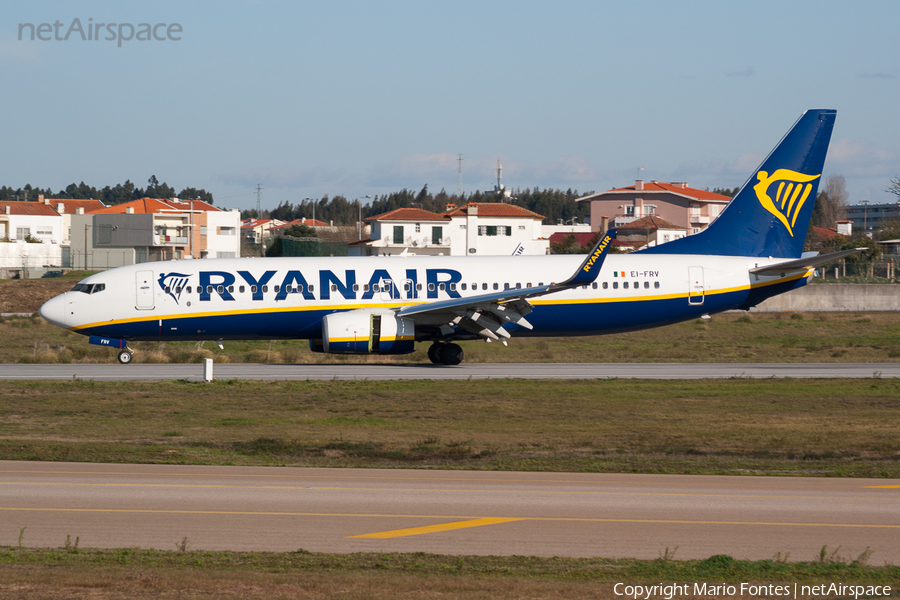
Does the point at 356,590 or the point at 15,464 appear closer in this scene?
the point at 356,590

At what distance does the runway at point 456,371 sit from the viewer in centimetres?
2712

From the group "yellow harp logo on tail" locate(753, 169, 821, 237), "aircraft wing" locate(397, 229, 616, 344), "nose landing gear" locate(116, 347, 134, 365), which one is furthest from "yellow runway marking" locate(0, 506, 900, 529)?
"yellow harp logo on tail" locate(753, 169, 821, 237)

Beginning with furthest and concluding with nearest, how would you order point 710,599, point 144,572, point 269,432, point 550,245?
point 550,245
point 269,432
point 144,572
point 710,599

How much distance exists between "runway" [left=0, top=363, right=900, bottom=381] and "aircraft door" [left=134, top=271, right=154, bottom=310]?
2.10 m

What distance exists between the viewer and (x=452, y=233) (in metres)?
101

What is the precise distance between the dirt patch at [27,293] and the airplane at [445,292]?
35126 millimetres

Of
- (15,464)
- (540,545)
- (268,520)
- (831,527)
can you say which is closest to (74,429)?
(15,464)

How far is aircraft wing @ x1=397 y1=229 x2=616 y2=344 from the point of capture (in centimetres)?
2778

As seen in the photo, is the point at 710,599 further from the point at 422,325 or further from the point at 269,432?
the point at 422,325

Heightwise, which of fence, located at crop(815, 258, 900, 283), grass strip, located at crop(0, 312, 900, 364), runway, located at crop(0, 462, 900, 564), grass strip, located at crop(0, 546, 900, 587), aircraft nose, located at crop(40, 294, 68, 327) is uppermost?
fence, located at crop(815, 258, 900, 283)

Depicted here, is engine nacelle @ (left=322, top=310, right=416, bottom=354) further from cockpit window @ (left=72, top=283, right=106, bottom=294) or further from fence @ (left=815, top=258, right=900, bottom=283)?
fence @ (left=815, top=258, right=900, bottom=283)

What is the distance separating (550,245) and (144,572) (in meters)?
92.0

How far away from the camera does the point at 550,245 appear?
325 feet

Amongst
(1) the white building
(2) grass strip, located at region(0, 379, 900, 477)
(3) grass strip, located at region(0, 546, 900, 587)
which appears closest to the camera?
(3) grass strip, located at region(0, 546, 900, 587)
